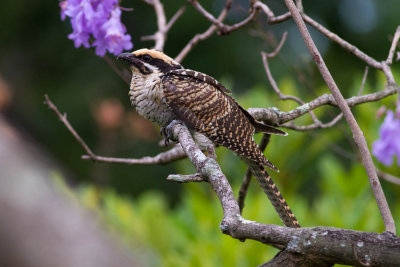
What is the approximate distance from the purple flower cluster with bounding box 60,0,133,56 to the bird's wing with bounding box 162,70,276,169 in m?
0.32

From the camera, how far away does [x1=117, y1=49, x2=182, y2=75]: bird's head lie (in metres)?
3.33

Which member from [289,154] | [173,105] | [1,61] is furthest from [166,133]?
[1,61]

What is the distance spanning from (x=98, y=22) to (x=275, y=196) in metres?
1.22

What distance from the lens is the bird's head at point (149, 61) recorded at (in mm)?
3326

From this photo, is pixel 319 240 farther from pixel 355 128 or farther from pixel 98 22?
pixel 98 22

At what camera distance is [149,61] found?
3346 millimetres

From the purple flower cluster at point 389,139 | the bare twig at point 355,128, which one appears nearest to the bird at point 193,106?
the purple flower cluster at point 389,139

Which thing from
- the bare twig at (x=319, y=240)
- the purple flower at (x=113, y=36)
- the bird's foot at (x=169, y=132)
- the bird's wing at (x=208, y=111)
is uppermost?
the purple flower at (x=113, y=36)

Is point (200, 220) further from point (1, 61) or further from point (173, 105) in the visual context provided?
point (1, 61)

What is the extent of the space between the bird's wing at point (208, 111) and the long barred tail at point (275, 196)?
0.10 m

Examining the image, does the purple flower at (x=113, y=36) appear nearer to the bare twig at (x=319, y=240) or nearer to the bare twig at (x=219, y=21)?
the bare twig at (x=219, y=21)

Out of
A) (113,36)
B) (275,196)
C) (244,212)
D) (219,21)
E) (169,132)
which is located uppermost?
(219,21)

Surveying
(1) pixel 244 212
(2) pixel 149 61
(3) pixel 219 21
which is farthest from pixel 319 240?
(1) pixel 244 212

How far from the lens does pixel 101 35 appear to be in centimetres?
329
